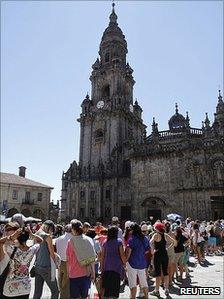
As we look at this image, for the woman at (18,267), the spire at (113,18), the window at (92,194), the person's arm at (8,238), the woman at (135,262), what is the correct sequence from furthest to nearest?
the spire at (113,18) < the window at (92,194) < the woman at (135,262) < the woman at (18,267) < the person's arm at (8,238)

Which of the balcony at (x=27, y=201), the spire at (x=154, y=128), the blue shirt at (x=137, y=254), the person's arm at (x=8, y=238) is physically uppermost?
the spire at (x=154, y=128)

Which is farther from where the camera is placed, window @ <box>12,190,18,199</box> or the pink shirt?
window @ <box>12,190,18,199</box>

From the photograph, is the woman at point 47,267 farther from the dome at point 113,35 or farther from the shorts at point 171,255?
the dome at point 113,35

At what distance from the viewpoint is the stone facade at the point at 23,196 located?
46.8 meters

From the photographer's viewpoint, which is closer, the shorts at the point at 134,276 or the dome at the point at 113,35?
the shorts at the point at 134,276

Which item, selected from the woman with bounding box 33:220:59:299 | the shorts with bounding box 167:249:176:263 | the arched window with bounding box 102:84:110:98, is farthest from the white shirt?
the arched window with bounding box 102:84:110:98

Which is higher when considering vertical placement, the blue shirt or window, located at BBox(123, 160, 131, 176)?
window, located at BBox(123, 160, 131, 176)

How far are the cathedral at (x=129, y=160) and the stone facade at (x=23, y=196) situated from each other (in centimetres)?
493

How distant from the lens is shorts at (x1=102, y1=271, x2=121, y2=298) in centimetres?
630

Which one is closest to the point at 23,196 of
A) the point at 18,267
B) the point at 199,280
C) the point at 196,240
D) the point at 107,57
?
the point at 107,57

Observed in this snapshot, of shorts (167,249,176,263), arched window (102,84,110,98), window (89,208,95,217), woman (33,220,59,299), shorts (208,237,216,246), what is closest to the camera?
woman (33,220,59,299)

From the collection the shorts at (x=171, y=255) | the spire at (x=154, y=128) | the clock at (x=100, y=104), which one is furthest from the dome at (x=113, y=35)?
the shorts at (x=171, y=255)

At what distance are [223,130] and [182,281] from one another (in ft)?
84.8

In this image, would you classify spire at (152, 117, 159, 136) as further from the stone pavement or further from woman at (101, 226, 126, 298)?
woman at (101, 226, 126, 298)
